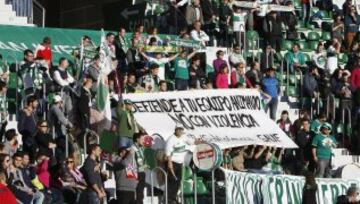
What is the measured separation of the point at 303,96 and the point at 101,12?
1054 centimetres

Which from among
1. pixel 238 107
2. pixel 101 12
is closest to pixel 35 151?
pixel 238 107

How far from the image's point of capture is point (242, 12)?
35.0 m

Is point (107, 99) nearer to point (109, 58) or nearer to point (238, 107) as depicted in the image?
point (109, 58)

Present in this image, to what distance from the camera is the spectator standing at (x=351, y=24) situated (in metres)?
37.2

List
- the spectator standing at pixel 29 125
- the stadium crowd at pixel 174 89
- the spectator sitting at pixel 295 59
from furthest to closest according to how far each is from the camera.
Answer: the spectator sitting at pixel 295 59 < the spectator standing at pixel 29 125 < the stadium crowd at pixel 174 89

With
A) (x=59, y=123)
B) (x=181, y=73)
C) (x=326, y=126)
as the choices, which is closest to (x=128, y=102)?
(x=59, y=123)

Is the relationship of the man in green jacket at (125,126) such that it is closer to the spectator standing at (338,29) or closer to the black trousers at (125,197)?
the black trousers at (125,197)

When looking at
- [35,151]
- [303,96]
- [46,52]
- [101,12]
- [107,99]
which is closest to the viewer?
[35,151]

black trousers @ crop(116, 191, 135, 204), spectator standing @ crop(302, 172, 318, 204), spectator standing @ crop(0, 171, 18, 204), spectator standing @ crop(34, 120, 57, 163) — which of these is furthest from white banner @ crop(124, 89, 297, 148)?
spectator standing @ crop(0, 171, 18, 204)

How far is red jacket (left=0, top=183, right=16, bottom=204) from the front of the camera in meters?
21.7

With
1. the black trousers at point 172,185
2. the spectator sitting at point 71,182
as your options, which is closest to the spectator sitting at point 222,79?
the black trousers at point 172,185

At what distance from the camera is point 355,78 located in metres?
Answer: 33.2

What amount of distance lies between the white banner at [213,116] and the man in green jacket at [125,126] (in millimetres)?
721

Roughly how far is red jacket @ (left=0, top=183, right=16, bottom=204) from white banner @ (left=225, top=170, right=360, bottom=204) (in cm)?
539
